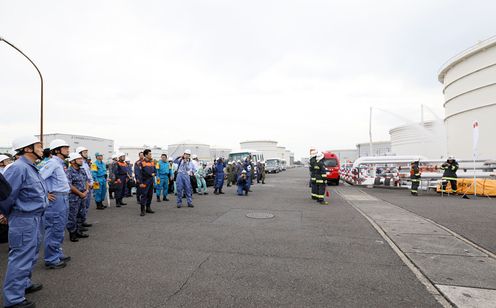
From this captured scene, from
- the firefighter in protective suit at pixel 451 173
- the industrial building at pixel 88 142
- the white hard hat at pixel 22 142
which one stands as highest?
the industrial building at pixel 88 142

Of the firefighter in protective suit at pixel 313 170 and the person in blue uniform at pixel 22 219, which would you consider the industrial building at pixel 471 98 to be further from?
the person in blue uniform at pixel 22 219

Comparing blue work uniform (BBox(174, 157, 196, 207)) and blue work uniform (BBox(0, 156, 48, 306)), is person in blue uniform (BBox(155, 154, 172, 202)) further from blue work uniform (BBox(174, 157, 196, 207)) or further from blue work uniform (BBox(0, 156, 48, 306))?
blue work uniform (BBox(0, 156, 48, 306))

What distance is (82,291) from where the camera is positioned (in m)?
3.28

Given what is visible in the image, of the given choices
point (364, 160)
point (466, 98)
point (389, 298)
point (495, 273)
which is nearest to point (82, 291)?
point (389, 298)

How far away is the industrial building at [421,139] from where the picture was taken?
49.6 metres

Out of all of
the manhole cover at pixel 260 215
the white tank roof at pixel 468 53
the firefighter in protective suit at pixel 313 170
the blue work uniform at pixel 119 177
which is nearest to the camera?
the manhole cover at pixel 260 215

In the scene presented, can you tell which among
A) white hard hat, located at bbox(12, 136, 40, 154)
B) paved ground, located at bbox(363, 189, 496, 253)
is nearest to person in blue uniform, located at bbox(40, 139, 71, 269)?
white hard hat, located at bbox(12, 136, 40, 154)

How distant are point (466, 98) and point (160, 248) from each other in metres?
40.8

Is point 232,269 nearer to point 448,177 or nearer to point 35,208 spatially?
point 35,208

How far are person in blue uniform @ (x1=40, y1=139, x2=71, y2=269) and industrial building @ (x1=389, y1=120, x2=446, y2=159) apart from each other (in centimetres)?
5387

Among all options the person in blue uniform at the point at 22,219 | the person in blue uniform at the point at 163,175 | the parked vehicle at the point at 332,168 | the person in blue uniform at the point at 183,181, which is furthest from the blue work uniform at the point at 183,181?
the parked vehicle at the point at 332,168

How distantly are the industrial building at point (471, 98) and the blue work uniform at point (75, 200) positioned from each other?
38257 millimetres

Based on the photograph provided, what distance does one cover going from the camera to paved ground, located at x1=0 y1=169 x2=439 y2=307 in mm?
3090

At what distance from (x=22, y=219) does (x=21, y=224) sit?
0.06 metres
